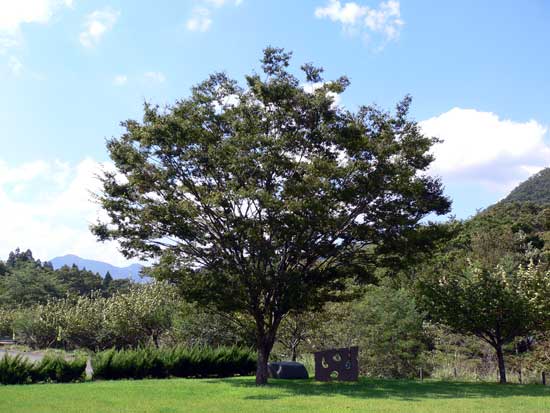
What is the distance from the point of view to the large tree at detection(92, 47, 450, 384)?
58.5 feet

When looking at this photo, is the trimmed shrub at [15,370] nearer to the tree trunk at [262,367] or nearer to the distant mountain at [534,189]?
the tree trunk at [262,367]

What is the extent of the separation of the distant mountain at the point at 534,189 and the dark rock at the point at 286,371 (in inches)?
3574

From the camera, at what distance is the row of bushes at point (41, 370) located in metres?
19.5

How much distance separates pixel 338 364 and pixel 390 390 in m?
4.01

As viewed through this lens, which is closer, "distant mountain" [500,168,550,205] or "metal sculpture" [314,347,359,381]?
"metal sculpture" [314,347,359,381]

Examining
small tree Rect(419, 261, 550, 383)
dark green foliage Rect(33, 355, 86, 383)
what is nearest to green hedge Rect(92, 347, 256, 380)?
dark green foliage Rect(33, 355, 86, 383)

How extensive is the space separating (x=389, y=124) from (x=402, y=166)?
2.15 meters

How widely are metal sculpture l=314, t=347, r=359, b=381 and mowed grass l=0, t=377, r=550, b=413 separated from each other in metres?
0.86

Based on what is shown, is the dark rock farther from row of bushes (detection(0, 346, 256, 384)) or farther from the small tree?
the small tree

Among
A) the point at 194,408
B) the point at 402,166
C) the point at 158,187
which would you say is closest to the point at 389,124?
the point at 402,166

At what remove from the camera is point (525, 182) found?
116m

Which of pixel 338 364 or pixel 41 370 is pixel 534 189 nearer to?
pixel 338 364

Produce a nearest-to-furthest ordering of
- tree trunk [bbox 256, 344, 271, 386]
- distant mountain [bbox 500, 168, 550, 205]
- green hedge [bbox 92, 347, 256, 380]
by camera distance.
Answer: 1. tree trunk [bbox 256, 344, 271, 386]
2. green hedge [bbox 92, 347, 256, 380]
3. distant mountain [bbox 500, 168, 550, 205]

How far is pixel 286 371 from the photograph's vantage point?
22.2 metres
